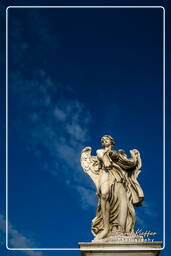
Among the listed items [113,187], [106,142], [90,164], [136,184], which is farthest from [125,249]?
[106,142]

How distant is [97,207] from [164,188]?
2.56 metres

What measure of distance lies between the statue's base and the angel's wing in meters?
2.05

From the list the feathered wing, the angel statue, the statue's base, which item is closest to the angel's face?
the angel statue

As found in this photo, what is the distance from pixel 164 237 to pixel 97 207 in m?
2.13

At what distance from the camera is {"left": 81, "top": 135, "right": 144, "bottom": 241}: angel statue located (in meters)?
25.6

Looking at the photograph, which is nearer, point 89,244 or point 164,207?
point 89,244

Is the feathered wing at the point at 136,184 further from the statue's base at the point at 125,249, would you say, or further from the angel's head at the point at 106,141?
the statue's base at the point at 125,249

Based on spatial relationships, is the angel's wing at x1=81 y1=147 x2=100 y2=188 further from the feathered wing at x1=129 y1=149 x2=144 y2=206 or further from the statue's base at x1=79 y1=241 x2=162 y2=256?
the statue's base at x1=79 y1=241 x2=162 y2=256

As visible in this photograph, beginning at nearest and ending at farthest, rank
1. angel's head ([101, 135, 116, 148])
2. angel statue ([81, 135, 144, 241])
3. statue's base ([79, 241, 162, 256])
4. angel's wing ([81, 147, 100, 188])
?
1. statue's base ([79, 241, 162, 256])
2. angel statue ([81, 135, 144, 241])
3. angel's head ([101, 135, 116, 148])
4. angel's wing ([81, 147, 100, 188])

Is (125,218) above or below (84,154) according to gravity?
below

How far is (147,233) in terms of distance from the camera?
25172 millimetres

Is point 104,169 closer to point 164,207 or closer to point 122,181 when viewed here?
point 122,181

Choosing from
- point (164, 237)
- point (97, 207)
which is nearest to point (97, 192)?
point (97, 207)

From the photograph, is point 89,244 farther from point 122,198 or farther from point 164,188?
point 164,188
